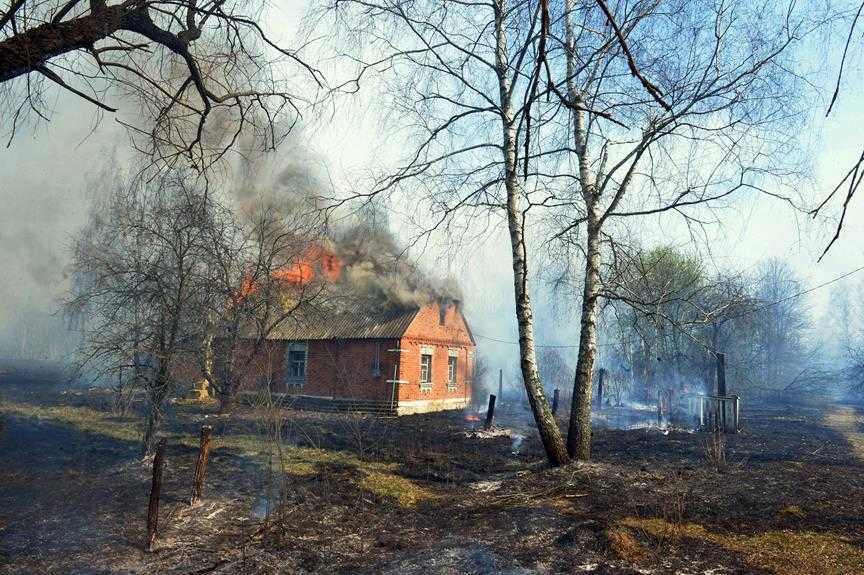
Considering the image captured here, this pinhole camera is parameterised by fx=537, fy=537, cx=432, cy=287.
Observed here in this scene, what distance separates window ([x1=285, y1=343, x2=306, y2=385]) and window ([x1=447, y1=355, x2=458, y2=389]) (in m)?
6.37

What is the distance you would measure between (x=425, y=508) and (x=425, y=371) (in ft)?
49.0

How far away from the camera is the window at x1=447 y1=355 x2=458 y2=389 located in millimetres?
24406

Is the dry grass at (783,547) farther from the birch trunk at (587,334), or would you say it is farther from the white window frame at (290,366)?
the white window frame at (290,366)

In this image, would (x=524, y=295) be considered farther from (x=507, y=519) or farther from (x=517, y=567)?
(x=517, y=567)

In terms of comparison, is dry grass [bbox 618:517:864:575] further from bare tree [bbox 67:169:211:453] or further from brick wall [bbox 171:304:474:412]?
brick wall [bbox 171:304:474:412]

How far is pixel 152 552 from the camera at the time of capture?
5.45 metres

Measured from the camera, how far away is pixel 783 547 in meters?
5.23

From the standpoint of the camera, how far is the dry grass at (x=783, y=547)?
186 inches

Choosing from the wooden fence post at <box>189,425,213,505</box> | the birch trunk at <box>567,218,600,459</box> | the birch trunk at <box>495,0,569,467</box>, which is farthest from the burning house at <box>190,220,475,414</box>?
the wooden fence post at <box>189,425,213,505</box>

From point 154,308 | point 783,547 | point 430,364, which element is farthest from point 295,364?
point 783,547

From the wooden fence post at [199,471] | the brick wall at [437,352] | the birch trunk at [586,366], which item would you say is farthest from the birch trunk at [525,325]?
the brick wall at [437,352]

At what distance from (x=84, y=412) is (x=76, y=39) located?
1638cm

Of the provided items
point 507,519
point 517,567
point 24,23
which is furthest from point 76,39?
point 507,519

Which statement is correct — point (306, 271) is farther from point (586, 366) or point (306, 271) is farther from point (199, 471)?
point (199, 471)
